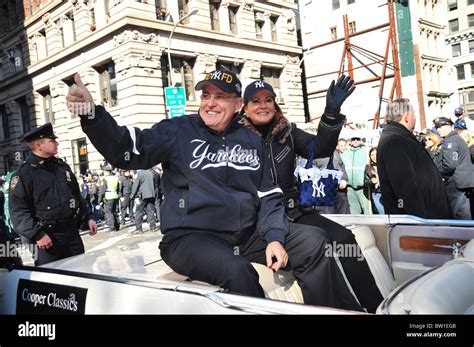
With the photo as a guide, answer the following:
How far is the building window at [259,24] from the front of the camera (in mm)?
30297

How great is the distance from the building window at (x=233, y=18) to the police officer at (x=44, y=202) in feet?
85.1

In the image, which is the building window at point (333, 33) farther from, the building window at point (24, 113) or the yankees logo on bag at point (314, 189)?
the yankees logo on bag at point (314, 189)

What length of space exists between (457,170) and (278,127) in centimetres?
435

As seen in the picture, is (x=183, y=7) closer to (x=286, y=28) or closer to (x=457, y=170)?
(x=286, y=28)

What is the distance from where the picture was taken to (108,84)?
997 inches

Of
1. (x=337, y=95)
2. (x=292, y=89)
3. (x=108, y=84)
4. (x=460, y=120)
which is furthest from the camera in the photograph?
(x=292, y=89)

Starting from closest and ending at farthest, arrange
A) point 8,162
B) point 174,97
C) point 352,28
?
point 174,97 → point 8,162 → point 352,28

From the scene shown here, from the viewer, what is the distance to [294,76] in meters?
32.9

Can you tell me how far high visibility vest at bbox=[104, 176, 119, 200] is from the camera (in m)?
13.7

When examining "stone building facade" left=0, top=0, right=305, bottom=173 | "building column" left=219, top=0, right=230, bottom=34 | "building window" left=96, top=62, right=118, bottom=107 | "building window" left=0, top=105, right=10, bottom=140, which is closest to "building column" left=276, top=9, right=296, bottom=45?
"stone building facade" left=0, top=0, right=305, bottom=173

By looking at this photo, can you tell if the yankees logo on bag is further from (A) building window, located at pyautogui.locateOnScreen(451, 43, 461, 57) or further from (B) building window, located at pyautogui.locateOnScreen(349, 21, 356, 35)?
(A) building window, located at pyautogui.locateOnScreen(451, 43, 461, 57)

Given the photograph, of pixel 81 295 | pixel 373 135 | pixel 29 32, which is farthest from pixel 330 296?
pixel 29 32

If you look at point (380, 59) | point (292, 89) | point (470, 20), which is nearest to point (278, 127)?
point (292, 89)

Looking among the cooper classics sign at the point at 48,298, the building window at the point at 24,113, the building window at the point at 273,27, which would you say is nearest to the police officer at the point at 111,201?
the cooper classics sign at the point at 48,298
